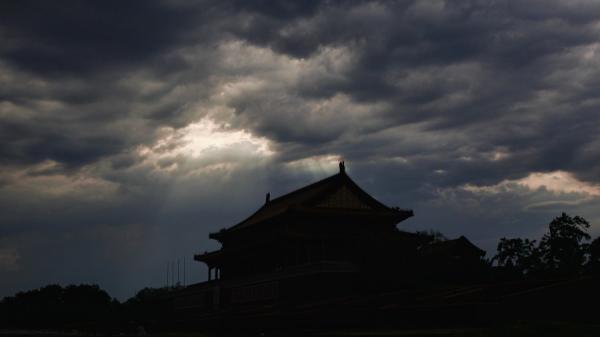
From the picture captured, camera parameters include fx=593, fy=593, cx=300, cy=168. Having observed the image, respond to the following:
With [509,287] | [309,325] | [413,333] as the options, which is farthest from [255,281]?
[413,333]

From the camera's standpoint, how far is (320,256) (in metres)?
39.6

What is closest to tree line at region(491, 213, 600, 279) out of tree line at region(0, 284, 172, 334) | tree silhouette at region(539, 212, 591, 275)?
tree silhouette at region(539, 212, 591, 275)

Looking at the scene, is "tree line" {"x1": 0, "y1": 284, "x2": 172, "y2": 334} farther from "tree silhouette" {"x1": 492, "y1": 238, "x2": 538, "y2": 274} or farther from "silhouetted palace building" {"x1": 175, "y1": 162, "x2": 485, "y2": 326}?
"tree silhouette" {"x1": 492, "y1": 238, "x2": 538, "y2": 274}

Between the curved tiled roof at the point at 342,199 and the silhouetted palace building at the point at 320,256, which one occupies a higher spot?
the curved tiled roof at the point at 342,199

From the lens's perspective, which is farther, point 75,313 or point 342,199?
point 75,313

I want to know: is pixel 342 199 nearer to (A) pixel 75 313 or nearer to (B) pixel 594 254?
(B) pixel 594 254

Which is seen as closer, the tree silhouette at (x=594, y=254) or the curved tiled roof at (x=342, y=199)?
the tree silhouette at (x=594, y=254)

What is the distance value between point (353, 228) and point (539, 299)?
81.2 feet

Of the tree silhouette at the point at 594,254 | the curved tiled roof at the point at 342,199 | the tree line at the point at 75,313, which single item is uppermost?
the curved tiled roof at the point at 342,199

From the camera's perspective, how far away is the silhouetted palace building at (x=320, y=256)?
33.2 m

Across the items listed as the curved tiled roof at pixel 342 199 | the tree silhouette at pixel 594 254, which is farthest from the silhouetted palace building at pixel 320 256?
the tree silhouette at pixel 594 254

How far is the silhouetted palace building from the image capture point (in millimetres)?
33188

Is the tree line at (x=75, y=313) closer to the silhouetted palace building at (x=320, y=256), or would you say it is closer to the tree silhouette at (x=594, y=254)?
the silhouetted palace building at (x=320, y=256)

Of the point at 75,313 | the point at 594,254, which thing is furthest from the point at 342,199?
the point at 75,313
